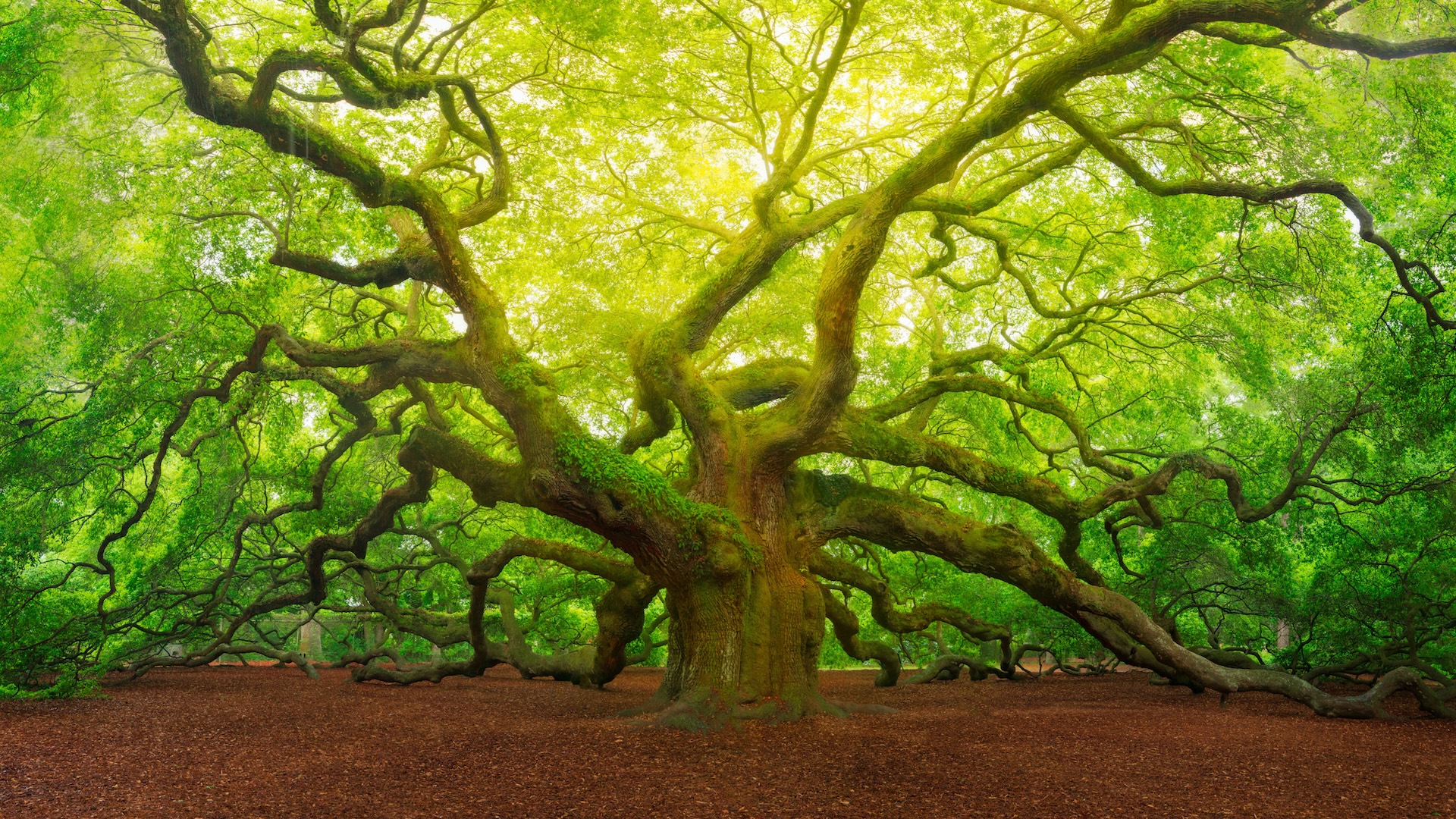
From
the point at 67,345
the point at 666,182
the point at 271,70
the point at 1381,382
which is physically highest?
the point at 666,182

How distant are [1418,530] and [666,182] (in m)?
11.6

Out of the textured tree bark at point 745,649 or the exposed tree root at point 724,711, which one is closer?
the exposed tree root at point 724,711

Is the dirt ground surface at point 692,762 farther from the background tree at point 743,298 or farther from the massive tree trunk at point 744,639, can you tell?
the background tree at point 743,298

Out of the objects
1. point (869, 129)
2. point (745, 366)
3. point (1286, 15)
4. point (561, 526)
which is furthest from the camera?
point (561, 526)

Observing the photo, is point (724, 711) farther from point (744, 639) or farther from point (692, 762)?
point (692, 762)

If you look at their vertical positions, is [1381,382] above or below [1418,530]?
above

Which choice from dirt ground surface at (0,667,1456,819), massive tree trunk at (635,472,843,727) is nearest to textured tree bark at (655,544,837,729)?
massive tree trunk at (635,472,843,727)

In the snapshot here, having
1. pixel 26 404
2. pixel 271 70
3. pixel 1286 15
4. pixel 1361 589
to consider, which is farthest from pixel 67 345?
pixel 1361 589

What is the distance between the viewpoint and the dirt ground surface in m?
4.84

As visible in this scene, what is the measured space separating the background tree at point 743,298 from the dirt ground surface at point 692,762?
1.10m

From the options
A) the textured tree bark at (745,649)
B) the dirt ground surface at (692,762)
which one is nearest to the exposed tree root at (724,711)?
the textured tree bark at (745,649)

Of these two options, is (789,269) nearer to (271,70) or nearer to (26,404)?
(271,70)

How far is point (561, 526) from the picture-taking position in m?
14.8

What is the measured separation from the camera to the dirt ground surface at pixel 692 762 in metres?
4.84
